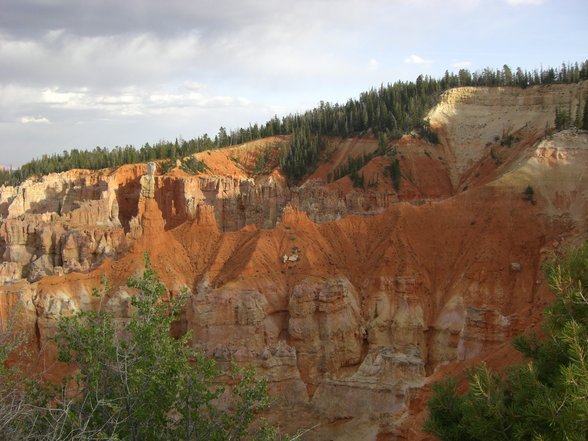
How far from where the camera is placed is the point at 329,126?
333 ft

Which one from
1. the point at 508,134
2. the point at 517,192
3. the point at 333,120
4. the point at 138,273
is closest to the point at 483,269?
the point at 517,192

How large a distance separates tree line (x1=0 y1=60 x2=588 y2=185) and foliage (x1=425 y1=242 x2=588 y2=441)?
66192 millimetres

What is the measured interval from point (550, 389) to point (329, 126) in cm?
8926

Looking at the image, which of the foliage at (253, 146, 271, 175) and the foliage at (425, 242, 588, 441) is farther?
the foliage at (253, 146, 271, 175)

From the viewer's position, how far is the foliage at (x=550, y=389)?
12625mm

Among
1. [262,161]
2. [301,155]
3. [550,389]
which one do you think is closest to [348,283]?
[550,389]

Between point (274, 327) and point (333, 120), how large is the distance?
64913mm

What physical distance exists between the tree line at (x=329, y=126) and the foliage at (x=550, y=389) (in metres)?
66.2

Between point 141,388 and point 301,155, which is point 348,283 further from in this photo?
point 301,155

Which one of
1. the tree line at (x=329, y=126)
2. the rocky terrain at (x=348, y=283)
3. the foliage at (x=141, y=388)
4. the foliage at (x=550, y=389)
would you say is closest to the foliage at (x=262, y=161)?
the tree line at (x=329, y=126)

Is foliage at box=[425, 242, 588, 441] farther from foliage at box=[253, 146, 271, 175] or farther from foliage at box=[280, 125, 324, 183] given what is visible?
foliage at box=[253, 146, 271, 175]

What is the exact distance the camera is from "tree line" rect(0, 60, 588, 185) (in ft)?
278

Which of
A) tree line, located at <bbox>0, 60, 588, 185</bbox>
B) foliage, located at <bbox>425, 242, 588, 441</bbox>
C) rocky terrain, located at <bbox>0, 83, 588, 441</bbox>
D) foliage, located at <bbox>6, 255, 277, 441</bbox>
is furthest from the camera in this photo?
tree line, located at <bbox>0, 60, 588, 185</bbox>

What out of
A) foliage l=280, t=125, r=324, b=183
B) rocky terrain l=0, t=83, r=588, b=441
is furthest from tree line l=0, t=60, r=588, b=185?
rocky terrain l=0, t=83, r=588, b=441
